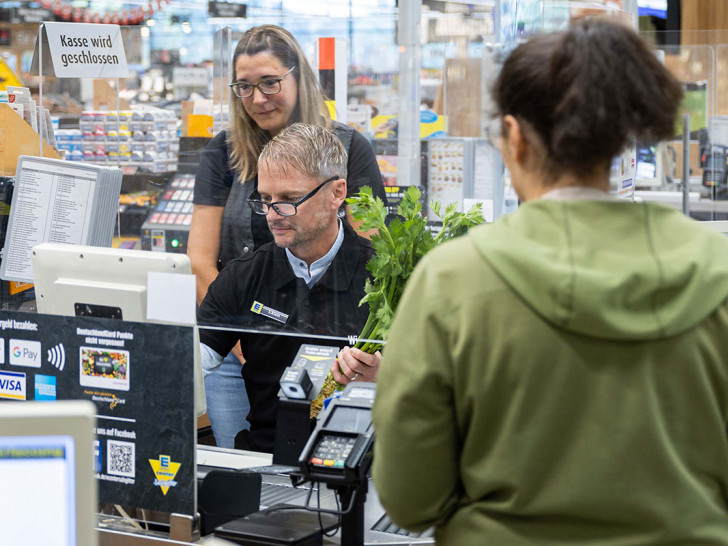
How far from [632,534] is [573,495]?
9 centimetres

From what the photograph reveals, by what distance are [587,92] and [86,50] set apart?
2.97 metres

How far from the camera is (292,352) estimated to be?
2.89m

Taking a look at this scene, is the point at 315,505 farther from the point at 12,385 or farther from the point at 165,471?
the point at 12,385

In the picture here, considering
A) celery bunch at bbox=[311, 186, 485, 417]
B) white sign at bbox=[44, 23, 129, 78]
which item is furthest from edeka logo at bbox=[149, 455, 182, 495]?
white sign at bbox=[44, 23, 129, 78]

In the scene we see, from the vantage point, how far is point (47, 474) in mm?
974

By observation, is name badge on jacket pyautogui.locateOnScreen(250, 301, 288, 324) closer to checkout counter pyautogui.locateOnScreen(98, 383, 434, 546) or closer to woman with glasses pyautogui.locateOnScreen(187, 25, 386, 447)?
woman with glasses pyautogui.locateOnScreen(187, 25, 386, 447)

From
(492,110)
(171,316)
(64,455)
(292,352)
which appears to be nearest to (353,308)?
(292,352)

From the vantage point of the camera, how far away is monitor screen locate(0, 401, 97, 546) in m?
0.95

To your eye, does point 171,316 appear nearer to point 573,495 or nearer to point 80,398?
point 80,398

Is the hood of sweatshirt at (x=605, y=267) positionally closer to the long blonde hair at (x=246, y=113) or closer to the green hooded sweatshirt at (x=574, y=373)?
the green hooded sweatshirt at (x=574, y=373)

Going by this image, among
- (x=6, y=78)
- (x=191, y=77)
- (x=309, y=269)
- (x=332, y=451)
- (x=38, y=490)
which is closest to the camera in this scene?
(x=38, y=490)

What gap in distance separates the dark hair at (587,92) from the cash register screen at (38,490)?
2.17ft

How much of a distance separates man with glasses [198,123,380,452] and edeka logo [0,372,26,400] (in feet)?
3.08

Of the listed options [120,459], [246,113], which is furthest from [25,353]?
[246,113]
